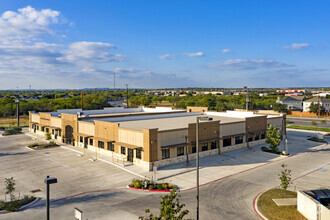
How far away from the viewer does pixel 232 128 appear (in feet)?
151

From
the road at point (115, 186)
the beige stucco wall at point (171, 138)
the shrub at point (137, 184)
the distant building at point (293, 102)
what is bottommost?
the road at point (115, 186)

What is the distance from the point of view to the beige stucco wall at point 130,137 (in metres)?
36.1

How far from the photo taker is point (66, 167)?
3566cm

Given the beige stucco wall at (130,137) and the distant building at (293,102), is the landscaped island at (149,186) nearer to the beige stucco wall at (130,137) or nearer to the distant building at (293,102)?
the beige stucco wall at (130,137)

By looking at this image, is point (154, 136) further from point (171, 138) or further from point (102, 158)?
point (102, 158)

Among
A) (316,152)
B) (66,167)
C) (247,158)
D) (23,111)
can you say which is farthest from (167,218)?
(23,111)

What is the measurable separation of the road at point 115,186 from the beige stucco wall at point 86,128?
5.48 metres

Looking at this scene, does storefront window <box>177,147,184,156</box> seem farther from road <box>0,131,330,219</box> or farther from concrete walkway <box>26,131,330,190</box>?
road <box>0,131,330,219</box>

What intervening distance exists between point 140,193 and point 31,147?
32000mm

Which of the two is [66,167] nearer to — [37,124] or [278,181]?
[278,181]

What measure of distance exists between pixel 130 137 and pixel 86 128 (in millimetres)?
14494

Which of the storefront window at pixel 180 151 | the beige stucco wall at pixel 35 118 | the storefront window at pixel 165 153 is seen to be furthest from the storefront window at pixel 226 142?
the beige stucco wall at pixel 35 118

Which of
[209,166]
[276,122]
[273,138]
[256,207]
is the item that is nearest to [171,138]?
[209,166]

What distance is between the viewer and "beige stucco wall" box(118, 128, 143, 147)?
36.1 metres
